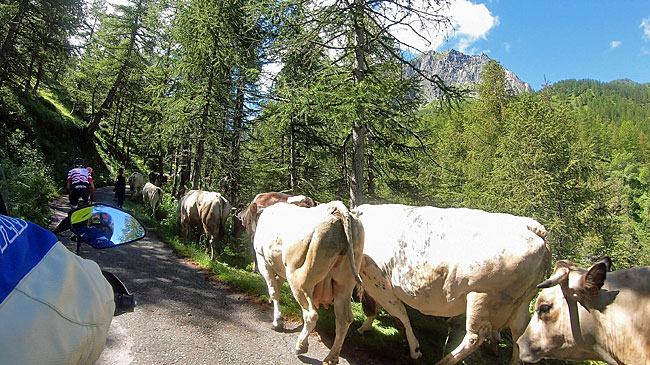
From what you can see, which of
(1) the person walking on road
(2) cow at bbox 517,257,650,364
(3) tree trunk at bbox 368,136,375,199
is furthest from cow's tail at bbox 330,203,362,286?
(1) the person walking on road

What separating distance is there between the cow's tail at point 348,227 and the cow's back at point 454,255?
0.84m

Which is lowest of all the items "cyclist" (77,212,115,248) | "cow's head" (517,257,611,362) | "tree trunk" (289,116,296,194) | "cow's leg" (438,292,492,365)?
"cow's leg" (438,292,492,365)

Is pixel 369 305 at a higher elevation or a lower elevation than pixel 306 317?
lower

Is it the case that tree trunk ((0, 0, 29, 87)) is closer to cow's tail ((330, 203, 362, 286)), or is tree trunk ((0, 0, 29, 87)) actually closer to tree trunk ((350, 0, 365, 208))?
tree trunk ((350, 0, 365, 208))

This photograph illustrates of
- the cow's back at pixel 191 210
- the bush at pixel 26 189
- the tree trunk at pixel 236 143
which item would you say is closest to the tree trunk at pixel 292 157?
the tree trunk at pixel 236 143

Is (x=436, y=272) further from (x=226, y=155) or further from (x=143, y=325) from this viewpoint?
(x=226, y=155)

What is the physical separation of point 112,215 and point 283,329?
4.44m

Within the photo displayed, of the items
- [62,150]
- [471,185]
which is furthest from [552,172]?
[62,150]

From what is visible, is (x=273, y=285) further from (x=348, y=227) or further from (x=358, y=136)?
(x=358, y=136)

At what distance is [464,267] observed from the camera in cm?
441

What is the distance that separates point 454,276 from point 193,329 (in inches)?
166

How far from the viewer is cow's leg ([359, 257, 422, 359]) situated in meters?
5.35

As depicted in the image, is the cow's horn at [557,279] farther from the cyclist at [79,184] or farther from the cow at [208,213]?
the cyclist at [79,184]

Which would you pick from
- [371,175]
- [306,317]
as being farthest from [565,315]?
[371,175]
